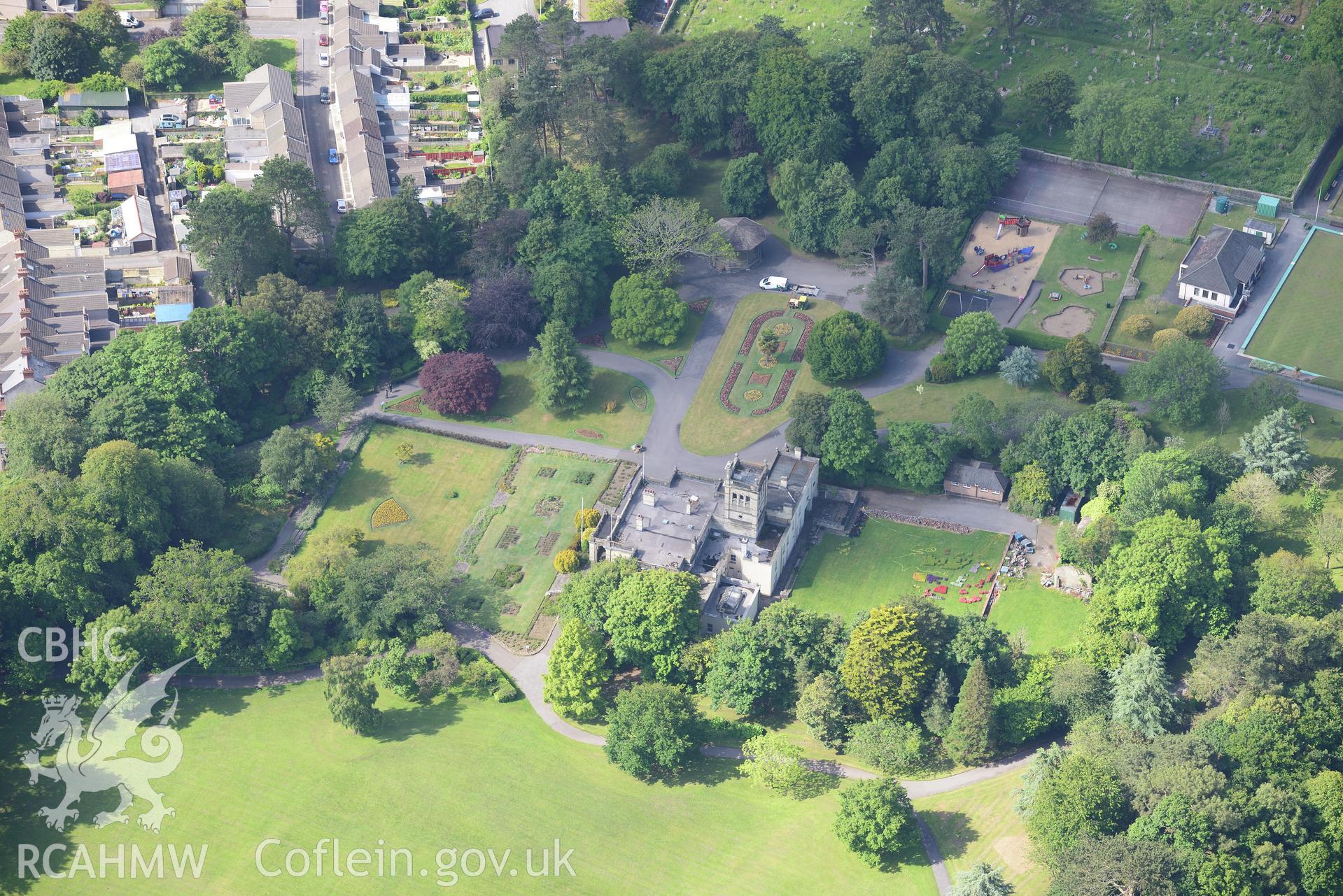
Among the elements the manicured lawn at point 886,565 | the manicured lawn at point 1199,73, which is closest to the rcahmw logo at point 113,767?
the manicured lawn at point 886,565

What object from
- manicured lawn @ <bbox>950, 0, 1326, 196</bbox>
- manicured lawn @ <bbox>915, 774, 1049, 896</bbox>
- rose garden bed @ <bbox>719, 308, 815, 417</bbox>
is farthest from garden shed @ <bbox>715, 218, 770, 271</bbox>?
manicured lawn @ <bbox>915, 774, 1049, 896</bbox>

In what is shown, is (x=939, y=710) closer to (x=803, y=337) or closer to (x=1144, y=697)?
(x=1144, y=697)

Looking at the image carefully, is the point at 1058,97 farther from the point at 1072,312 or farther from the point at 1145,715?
the point at 1145,715

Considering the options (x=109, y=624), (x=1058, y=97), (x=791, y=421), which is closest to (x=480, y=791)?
(x=109, y=624)

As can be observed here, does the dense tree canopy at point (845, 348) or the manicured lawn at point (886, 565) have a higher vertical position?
the dense tree canopy at point (845, 348)

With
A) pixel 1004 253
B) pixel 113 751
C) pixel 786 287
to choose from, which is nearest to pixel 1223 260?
pixel 1004 253

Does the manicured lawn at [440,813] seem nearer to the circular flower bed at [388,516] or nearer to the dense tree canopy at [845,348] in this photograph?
the circular flower bed at [388,516]

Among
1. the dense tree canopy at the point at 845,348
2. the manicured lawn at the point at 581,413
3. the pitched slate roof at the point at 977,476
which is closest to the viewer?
the pitched slate roof at the point at 977,476
